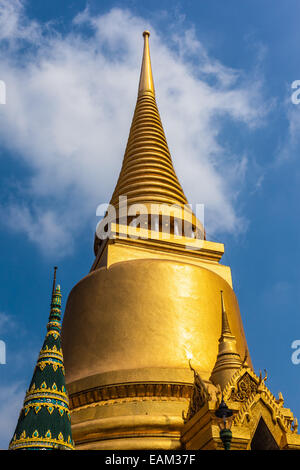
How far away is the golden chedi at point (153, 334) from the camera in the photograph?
12812mm

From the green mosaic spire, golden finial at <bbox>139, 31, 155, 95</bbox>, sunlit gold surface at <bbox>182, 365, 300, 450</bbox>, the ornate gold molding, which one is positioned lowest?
the green mosaic spire

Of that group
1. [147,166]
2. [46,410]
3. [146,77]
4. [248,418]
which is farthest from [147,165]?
[46,410]

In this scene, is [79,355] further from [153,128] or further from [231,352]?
[153,128]

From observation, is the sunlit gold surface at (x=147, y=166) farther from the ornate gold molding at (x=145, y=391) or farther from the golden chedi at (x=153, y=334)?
the ornate gold molding at (x=145, y=391)

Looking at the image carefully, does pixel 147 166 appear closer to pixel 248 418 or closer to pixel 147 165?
pixel 147 165

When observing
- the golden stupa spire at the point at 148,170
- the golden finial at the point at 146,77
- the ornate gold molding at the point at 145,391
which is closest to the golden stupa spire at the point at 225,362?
the ornate gold molding at the point at 145,391

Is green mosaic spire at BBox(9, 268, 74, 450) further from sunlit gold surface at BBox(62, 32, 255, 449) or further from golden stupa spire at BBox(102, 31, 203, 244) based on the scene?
golden stupa spire at BBox(102, 31, 203, 244)

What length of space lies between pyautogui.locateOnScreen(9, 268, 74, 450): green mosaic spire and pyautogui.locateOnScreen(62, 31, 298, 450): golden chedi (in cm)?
378

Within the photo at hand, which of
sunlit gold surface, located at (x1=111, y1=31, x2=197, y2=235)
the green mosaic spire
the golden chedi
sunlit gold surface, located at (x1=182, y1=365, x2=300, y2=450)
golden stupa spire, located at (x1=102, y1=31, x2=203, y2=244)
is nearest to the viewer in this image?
the green mosaic spire

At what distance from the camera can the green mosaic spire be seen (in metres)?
8.01

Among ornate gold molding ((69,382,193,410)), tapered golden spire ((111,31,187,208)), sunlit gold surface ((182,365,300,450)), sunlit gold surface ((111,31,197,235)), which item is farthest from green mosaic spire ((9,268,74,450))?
tapered golden spire ((111,31,187,208))

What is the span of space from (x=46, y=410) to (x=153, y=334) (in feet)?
22.1
